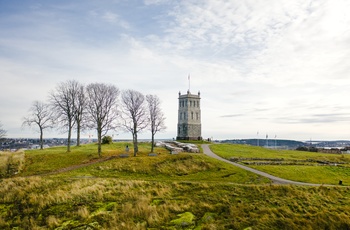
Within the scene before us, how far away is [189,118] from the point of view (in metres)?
74.2

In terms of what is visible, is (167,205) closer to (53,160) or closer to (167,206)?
(167,206)

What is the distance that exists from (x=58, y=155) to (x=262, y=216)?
37529 millimetres

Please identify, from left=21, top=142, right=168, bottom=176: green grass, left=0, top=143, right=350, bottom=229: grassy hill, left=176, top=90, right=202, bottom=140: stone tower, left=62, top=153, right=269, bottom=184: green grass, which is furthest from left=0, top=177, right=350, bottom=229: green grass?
left=176, top=90, right=202, bottom=140: stone tower

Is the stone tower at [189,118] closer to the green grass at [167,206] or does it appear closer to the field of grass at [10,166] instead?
the field of grass at [10,166]

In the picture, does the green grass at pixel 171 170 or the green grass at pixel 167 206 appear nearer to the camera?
the green grass at pixel 167 206

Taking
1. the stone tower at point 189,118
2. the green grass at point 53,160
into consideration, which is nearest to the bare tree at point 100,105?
the green grass at point 53,160

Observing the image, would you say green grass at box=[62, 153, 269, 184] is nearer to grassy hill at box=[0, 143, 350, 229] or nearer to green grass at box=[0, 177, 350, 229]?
grassy hill at box=[0, 143, 350, 229]

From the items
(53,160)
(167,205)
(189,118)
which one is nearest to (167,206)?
(167,205)

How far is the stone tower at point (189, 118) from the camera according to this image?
7419 centimetres

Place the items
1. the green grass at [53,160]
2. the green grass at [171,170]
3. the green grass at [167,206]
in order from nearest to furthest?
the green grass at [167,206] → the green grass at [171,170] → the green grass at [53,160]

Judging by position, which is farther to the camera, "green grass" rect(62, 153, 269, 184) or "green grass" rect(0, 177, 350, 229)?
"green grass" rect(62, 153, 269, 184)

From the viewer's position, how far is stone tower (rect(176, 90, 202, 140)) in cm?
7419

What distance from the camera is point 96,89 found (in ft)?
151

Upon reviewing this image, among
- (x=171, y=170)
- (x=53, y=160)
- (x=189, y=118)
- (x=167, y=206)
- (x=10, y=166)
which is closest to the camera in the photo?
(x=167, y=206)
